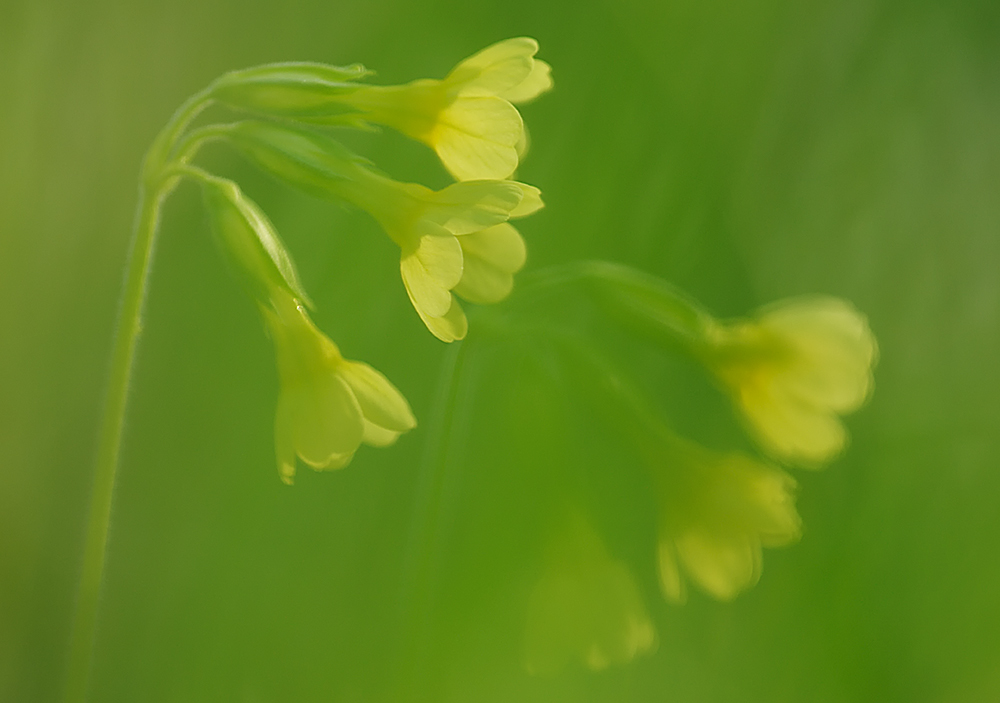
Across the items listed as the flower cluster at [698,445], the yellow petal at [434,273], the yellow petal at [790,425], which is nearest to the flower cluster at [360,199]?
the yellow petal at [434,273]

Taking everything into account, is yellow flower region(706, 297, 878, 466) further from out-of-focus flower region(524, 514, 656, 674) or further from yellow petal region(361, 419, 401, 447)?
yellow petal region(361, 419, 401, 447)

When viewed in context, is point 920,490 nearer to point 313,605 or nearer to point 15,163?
point 313,605

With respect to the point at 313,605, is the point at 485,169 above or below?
above

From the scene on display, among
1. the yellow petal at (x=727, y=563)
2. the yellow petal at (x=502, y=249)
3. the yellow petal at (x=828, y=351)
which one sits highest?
the yellow petal at (x=502, y=249)

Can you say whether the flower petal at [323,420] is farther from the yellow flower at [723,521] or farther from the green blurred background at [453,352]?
the yellow flower at [723,521]

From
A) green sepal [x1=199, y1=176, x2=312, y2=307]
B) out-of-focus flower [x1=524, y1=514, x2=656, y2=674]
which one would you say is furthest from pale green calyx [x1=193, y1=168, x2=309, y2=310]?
out-of-focus flower [x1=524, y1=514, x2=656, y2=674]

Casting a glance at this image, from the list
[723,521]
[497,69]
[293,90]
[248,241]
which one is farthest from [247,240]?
[723,521]

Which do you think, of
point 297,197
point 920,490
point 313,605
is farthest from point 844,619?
point 297,197
